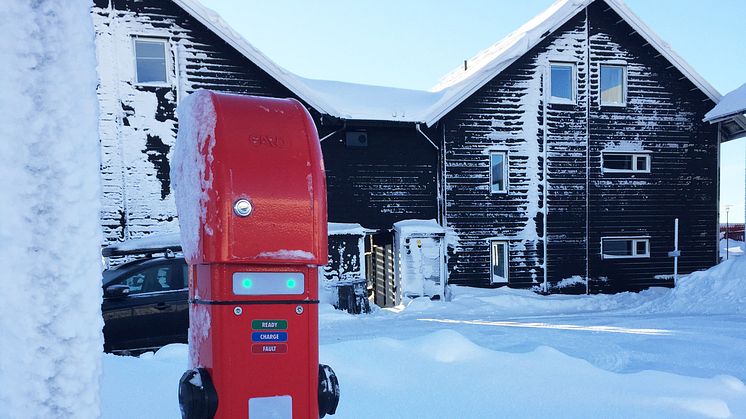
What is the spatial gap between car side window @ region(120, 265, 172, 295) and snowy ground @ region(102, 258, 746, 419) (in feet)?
6.38

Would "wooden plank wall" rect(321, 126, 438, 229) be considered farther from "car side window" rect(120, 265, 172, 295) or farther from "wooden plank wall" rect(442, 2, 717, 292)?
"car side window" rect(120, 265, 172, 295)

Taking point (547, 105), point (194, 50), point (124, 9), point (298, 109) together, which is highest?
point (124, 9)

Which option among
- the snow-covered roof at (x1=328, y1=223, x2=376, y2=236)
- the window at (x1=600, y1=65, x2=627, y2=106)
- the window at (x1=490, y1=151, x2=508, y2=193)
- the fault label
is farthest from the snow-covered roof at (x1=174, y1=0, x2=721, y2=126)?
A: the fault label

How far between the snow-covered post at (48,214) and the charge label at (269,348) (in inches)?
33.3

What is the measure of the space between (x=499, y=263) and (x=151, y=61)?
12.4 m

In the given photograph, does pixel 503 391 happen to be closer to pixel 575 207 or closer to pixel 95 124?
pixel 95 124

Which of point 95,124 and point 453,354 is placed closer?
point 95,124

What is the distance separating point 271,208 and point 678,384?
4.49m

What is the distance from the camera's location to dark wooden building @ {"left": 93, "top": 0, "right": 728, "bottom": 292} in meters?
13.3

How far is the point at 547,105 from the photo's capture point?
15.5 metres

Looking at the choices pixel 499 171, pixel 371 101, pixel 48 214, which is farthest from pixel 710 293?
pixel 48 214

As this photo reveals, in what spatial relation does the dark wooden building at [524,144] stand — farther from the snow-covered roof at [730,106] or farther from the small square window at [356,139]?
the snow-covered roof at [730,106]

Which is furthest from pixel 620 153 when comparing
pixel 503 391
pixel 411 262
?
pixel 503 391

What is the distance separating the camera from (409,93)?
1761cm
